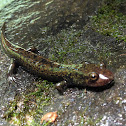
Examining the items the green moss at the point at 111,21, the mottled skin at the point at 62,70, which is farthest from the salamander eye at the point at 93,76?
the green moss at the point at 111,21

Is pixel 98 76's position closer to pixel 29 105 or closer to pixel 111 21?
pixel 29 105

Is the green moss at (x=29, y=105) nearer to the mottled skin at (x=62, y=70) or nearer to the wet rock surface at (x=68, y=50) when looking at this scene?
the wet rock surface at (x=68, y=50)

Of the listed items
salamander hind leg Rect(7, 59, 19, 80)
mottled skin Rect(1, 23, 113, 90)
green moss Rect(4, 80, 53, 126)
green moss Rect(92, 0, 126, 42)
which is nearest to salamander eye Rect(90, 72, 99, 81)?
mottled skin Rect(1, 23, 113, 90)

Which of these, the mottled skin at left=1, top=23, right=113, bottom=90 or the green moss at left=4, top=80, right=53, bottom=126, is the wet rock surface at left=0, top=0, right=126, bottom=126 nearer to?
the green moss at left=4, top=80, right=53, bottom=126

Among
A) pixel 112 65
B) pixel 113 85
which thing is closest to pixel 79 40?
pixel 112 65

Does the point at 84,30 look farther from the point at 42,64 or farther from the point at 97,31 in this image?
the point at 42,64

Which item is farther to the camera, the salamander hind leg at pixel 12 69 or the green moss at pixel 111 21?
the green moss at pixel 111 21
